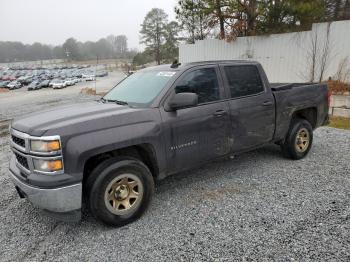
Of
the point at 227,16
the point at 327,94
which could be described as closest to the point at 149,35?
the point at 227,16

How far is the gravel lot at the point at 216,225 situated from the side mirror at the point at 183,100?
1.35 meters

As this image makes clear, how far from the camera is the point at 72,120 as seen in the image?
10.2ft

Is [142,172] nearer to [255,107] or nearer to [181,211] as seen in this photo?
[181,211]

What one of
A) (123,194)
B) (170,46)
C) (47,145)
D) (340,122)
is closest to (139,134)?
(123,194)

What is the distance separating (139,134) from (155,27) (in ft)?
188

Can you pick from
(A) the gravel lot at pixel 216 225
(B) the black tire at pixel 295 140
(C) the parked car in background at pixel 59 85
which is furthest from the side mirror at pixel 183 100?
(C) the parked car in background at pixel 59 85

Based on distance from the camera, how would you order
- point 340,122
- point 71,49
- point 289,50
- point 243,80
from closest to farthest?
point 243,80 < point 340,122 < point 289,50 < point 71,49

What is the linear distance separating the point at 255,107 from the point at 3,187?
433 centimetres

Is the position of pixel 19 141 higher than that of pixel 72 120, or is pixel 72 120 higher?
pixel 72 120

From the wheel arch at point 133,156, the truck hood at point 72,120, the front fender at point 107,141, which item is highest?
the truck hood at point 72,120

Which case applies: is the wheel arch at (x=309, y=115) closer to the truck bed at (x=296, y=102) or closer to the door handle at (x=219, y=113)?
the truck bed at (x=296, y=102)

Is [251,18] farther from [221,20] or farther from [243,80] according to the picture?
[243,80]

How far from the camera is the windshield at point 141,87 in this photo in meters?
3.77

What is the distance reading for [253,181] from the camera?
4.41 m
